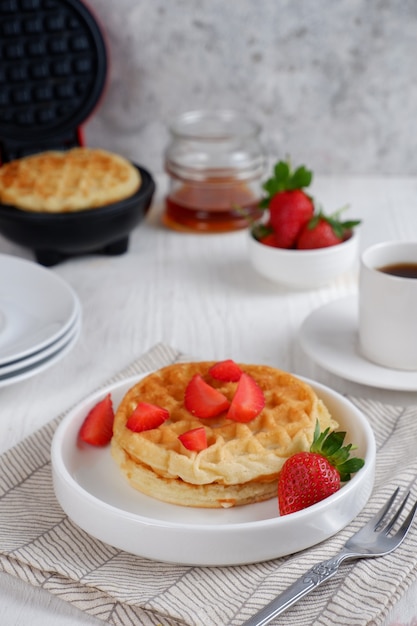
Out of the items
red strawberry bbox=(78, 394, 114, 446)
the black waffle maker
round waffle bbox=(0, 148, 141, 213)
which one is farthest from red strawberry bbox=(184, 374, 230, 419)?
the black waffle maker

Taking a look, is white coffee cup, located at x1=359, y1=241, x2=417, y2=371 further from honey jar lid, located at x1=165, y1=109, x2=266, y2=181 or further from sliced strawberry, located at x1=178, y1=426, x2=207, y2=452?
honey jar lid, located at x1=165, y1=109, x2=266, y2=181

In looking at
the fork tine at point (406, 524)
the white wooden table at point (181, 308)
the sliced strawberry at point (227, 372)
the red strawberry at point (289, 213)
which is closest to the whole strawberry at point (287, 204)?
the red strawberry at point (289, 213)

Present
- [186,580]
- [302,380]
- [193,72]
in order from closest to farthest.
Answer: [186,580] < [302,380] < [193,72]

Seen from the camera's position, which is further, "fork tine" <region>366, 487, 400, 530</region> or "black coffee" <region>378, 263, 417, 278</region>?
"black coffee" <region>378, 263, 417, 278</region>

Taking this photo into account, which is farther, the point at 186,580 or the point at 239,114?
the point at 239,114

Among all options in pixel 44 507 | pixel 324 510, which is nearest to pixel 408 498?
pixel 324 510

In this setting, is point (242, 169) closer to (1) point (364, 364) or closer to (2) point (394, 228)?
(2) point (394, 228)
